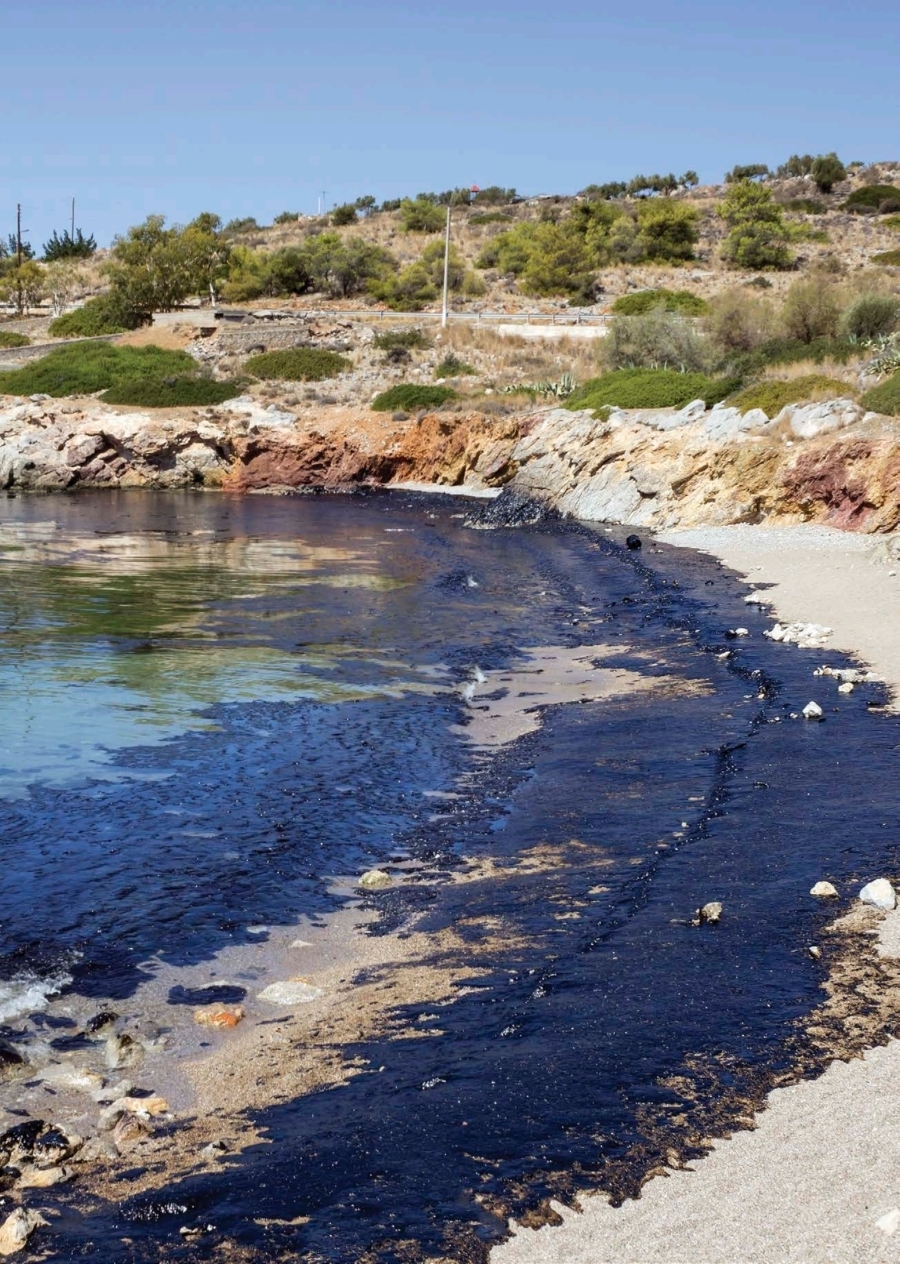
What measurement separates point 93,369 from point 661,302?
1027 inches

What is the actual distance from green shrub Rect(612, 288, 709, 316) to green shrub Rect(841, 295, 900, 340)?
20.5 metres

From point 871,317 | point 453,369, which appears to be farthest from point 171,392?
point 871,317

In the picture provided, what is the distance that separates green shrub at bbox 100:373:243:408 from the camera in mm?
51625

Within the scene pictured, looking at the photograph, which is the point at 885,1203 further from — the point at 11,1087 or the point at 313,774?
the point at 313,774

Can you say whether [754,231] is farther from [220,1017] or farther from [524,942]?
[220,1017]

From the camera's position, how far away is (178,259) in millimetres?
69000

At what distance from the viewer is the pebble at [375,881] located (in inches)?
418

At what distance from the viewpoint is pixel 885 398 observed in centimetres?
3088

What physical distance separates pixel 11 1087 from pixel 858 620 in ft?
50.3

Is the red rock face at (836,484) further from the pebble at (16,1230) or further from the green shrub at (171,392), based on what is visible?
the green shrub at (171,392)

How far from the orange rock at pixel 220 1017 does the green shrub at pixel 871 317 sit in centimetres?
3504

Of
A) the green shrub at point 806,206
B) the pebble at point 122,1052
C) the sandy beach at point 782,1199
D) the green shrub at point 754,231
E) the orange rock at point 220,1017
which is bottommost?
the orange rock at point 220,1017

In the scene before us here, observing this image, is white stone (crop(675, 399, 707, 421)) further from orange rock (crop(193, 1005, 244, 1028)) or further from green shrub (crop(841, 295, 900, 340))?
orange rock (crop(193, 1005, 244, 1028))

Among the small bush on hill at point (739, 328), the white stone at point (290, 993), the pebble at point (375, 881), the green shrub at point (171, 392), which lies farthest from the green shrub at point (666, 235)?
the white stone at point (290, 993)
